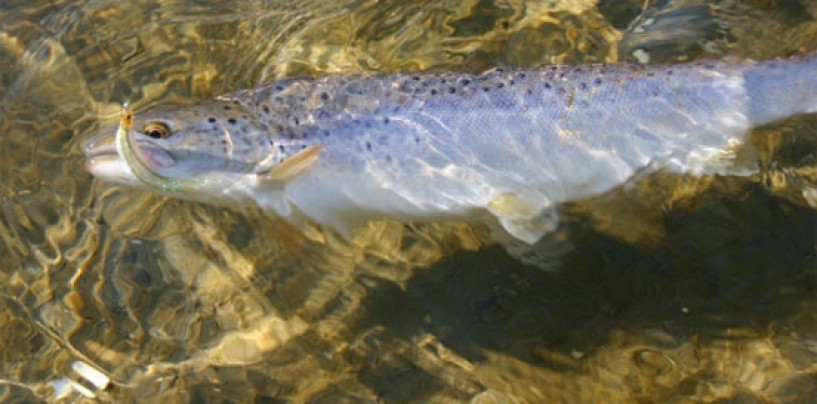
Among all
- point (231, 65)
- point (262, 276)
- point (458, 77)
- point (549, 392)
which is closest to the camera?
point (549, 392)

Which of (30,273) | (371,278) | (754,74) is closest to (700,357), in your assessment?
(754,74)

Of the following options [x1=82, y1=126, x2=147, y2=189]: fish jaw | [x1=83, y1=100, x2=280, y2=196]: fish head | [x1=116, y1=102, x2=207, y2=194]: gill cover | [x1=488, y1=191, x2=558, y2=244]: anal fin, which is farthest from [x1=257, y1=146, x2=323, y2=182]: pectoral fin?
[x1=488, y1=191, x2=558, y2=244]: anal fin

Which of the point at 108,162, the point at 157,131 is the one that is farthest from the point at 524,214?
the point at 108,162

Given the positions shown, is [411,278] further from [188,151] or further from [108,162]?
[108,162]

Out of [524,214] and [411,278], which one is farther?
[411,278]

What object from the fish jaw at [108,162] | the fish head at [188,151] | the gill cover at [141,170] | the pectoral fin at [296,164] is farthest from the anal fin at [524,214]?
the fish jaw at [108,162]

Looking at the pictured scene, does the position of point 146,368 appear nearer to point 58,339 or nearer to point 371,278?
point 58,339
